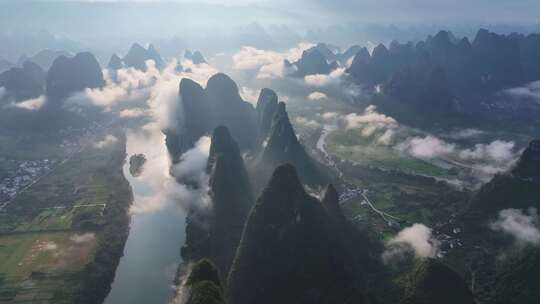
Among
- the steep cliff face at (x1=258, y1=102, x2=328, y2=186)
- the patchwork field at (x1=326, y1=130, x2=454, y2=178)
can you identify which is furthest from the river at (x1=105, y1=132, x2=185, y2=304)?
the patchwork field at (x1=326, y1=130, x2=454, y2=178)

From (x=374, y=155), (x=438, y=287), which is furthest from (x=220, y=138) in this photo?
(x=374, y=155)

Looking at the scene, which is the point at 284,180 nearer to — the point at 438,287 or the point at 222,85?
the point at 438,287

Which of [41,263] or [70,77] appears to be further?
[70,77]

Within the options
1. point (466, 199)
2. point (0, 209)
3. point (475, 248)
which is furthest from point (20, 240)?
point (466, 199)

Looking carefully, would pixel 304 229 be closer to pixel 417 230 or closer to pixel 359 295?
pixel 359 295

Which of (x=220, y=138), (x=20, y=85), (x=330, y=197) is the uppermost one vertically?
(x=220, y=138)

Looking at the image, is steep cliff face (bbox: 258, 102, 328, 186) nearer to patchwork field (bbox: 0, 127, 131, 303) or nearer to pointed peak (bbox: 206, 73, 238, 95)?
pointed peak (bbox: 206, 73, 238, 95)
